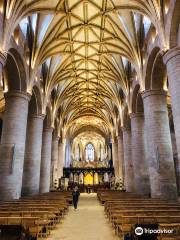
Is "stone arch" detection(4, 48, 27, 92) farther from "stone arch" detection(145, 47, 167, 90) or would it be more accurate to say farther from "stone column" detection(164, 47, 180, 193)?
"stone column" detection(164, 47, 180, 193)

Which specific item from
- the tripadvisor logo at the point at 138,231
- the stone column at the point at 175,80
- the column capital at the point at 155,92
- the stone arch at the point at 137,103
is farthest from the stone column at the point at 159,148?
the tripadvisor logo at the point at 138,231

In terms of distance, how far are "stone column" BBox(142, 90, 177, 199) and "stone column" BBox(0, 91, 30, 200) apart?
8513mm

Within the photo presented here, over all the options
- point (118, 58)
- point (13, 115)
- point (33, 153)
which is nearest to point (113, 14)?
point (118, 58)

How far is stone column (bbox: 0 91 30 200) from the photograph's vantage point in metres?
12.4

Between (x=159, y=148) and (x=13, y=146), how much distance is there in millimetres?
9304

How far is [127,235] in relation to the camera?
5707 millimetres

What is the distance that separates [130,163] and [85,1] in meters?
16.5

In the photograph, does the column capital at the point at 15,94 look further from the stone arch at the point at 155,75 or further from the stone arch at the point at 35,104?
the stone arch at the point at 155,75

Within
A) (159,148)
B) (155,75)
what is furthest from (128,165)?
(155,75)

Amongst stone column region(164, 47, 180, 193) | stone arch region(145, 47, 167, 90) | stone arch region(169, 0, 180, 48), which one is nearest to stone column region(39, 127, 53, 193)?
stone arch region(145, 47, 167, 90)

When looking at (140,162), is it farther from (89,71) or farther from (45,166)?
(89,71)

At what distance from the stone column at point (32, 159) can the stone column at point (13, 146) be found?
12.8 ft

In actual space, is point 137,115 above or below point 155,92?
below

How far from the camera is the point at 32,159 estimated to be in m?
17.7
